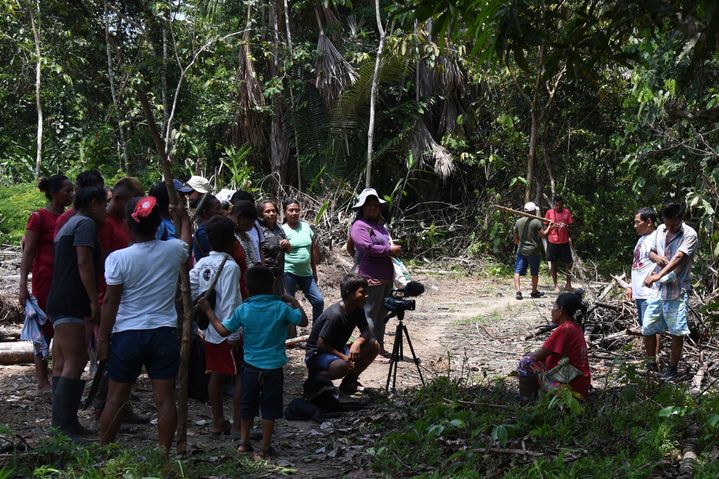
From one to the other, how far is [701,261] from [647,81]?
2407 mm

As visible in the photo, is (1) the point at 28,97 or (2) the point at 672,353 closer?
(2) the point at 672,353

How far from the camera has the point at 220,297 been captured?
5641 millimetres

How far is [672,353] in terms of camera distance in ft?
24.9

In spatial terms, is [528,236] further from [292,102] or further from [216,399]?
[216,399]

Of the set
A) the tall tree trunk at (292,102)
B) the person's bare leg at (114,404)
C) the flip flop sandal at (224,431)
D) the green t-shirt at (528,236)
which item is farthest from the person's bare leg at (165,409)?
the tall tree trunk at (292,102)

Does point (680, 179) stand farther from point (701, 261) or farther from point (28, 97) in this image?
point (28, 97)

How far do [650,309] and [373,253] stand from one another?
105 inches

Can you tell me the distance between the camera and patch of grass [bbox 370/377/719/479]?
15.5ft

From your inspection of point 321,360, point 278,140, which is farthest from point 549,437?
point 278,140

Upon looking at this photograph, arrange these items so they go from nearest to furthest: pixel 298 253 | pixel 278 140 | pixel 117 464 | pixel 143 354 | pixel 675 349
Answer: pixel 117 464, pixel 143 354, pixel 675 349, pixel 298 253, pixel 278 140

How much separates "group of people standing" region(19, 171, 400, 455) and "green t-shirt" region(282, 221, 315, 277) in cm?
107

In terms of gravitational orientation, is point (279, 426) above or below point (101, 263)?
below

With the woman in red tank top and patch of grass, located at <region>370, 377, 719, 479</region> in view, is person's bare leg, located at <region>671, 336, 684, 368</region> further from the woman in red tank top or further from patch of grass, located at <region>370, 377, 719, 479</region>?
the woman in red tank top

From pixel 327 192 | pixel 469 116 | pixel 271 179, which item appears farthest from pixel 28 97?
pixel 469 116
